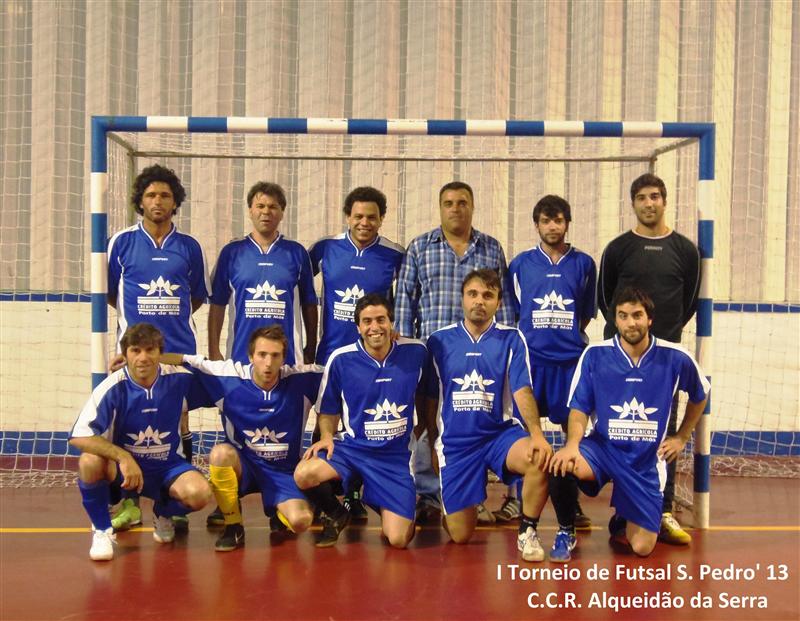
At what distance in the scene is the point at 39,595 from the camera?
267 cm

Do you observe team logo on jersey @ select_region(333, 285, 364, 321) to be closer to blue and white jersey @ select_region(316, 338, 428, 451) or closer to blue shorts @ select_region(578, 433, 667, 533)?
blue and white jersey @ select_region(316, 338, 428, 451)

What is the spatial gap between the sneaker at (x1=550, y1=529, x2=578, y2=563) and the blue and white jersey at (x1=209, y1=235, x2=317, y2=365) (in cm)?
143

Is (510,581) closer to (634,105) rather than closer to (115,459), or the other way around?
(115,459)

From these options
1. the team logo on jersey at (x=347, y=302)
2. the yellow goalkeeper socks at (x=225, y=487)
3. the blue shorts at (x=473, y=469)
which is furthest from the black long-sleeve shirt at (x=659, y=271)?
the yellow goalkeeper socks at (x=225, y=487)

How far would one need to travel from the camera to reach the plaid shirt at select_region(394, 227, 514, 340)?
11.5ft

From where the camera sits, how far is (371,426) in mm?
3301

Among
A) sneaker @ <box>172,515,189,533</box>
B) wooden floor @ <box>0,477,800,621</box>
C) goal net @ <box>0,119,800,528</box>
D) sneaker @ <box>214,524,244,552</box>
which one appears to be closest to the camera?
wooden floor @ <box>0,477,800,621</box>

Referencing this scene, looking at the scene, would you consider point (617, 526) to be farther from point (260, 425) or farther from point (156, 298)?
point (156, 298)

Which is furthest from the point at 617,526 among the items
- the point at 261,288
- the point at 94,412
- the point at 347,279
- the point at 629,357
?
the point at 94,412

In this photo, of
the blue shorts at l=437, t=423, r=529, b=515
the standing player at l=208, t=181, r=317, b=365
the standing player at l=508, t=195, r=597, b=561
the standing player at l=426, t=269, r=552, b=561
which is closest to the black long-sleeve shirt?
the standing player at l=508, t=195, r=597, b=561

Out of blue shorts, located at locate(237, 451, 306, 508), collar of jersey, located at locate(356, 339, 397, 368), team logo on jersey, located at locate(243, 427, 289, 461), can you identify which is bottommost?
blue shorts, located at locate(237, 451, 306, 508)

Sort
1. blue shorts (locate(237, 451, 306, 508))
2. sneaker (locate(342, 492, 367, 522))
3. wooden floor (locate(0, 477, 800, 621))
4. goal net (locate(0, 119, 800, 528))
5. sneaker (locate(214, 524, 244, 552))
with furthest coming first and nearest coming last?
goal net (locate(0, 119, 800, 528)) < sneaker (locate(342, 492, 367, 522)) < blue shorts (locate(237, 451, 306, 508)) < sneaker (locate(214, 524, 244, 552)) < wooden floor (locate(0, 477, 800, 621))

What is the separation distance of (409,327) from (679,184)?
3.11 m

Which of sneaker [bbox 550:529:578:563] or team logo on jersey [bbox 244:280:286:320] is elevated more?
team logo on jersey [bbox 244:280:286:320]
